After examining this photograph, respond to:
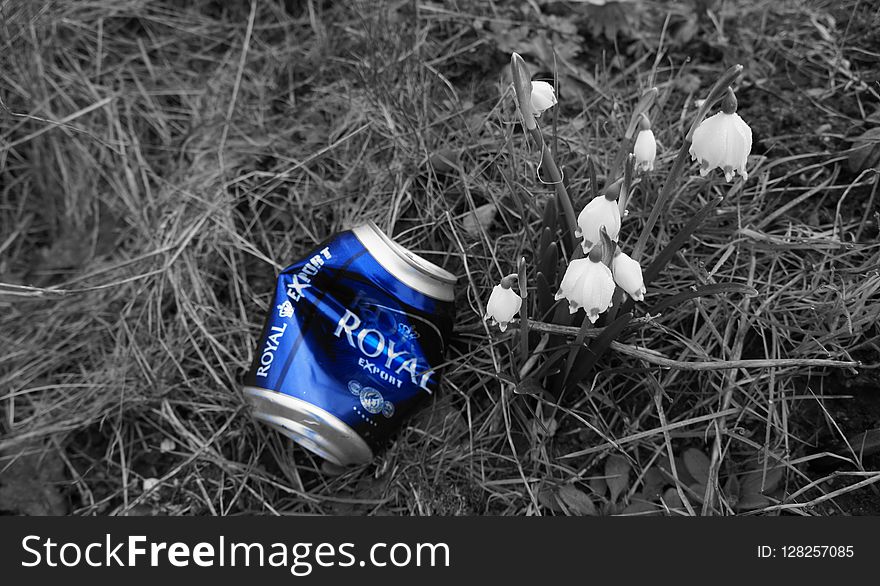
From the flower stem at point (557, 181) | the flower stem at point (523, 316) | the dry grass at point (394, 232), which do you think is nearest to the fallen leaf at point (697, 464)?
the dry grass at point (394, 232)

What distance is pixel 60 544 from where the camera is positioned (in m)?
1.49

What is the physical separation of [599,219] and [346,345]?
57 cm

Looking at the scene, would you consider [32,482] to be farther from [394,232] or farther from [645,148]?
[645,148]

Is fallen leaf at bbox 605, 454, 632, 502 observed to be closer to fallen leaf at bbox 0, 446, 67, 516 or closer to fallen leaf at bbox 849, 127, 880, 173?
fallen leaf at bbox 849, 127, 880, 173

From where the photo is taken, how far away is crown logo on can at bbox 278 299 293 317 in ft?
4.95

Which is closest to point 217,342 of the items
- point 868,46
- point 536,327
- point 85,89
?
point 536,327

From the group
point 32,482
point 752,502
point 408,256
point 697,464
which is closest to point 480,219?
point 408,256

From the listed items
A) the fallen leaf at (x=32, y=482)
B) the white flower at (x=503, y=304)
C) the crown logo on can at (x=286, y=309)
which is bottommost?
the fallen leaf at (x=32, y=482)

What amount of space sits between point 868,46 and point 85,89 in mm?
2138

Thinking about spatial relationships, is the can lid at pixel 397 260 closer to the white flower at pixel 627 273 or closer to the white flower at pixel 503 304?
the white flower at pixel 503 304

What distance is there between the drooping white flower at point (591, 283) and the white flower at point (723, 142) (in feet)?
0.71

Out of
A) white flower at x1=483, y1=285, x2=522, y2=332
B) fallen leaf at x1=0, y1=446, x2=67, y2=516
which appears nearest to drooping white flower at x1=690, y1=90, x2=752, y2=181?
white flower at x1=483, y1=285, x2=522, y2=332

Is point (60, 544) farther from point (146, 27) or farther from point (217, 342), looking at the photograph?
point (146, 27)

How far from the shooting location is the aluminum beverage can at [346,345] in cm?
147
